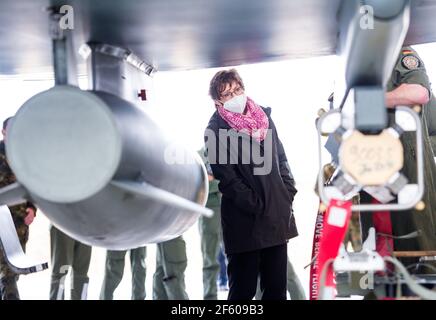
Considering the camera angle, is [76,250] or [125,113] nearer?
[125,113]

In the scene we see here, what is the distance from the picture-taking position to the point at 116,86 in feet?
6.18

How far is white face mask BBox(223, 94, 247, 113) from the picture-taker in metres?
2.50

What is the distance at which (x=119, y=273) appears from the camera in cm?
374

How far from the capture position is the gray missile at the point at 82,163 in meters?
1.42

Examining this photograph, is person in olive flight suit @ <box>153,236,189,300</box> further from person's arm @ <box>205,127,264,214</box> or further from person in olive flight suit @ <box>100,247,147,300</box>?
person's arm @ <box>205,127,264,214</box>

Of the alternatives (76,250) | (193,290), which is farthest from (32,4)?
(193,290)

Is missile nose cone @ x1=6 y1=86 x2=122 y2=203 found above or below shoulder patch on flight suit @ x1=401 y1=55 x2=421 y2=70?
below

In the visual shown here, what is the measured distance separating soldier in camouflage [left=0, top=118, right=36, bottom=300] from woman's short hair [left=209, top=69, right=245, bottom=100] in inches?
32.0

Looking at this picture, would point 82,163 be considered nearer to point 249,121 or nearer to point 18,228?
point 249,121

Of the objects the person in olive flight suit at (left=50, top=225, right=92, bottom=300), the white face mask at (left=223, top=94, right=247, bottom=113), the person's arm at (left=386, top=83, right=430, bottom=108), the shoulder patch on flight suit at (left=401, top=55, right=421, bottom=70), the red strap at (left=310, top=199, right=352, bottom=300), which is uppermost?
the shoulder patch on flight suit at (left=401, top=55, right=421, bottom=70)

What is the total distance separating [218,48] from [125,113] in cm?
74

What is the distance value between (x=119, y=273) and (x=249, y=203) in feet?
5.05

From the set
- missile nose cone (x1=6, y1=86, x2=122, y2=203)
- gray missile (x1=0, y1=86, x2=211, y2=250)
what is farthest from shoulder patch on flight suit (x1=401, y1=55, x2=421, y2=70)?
missile nose cone (x1=6, y1=86, x2=122, y2=203)

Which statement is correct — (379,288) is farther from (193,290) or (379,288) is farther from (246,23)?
(193,290)
